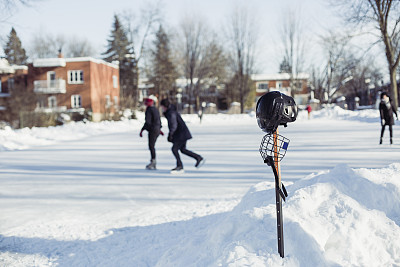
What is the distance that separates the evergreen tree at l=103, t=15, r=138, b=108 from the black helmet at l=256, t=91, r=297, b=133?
55312 mm

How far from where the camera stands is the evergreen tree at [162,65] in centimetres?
5969

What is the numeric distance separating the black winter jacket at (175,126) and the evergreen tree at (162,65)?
5265cm

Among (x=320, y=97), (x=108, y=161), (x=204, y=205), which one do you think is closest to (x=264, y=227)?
(x=204, y=205)

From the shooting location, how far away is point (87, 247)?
381 centimetres

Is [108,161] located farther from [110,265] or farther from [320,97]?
[320,97]

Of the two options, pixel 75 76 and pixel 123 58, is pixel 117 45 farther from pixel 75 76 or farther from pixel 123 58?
pixel 75 76

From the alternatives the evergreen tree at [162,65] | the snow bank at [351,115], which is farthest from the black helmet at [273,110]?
the evergreen tree at [162,65]

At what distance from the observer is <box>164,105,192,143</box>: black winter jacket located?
7504 millimetres

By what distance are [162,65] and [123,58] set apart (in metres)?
6.36

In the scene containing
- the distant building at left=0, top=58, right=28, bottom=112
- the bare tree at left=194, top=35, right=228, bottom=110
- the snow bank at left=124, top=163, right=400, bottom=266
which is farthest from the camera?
the bare tree at left=194, top=35, right=228, bottom=110

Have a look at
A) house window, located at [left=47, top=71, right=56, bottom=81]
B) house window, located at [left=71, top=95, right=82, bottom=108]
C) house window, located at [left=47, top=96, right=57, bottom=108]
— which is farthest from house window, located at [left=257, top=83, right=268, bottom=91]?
house window, located at [left=47, top=96, right=57, bottom=108]

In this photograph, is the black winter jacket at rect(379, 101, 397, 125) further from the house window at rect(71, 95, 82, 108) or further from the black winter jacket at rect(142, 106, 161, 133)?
the house window at rect(71, 95, 82, 108)

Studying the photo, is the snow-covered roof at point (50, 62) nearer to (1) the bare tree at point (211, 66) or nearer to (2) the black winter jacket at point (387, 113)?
(1) the bare tree at point (211, 66)

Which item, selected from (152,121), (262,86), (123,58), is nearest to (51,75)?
(123,58)
